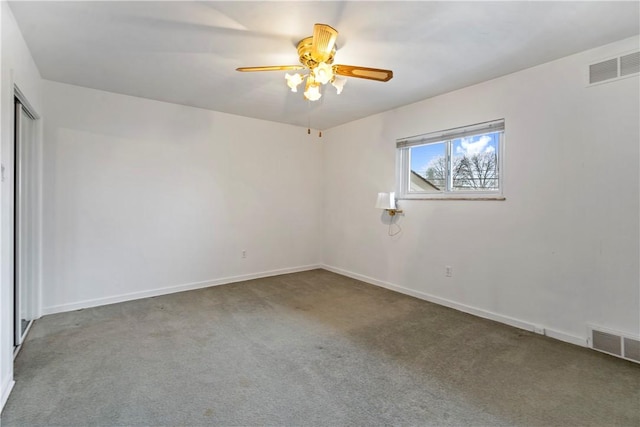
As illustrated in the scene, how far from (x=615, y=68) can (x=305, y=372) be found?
331 cm

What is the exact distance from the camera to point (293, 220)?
502cm

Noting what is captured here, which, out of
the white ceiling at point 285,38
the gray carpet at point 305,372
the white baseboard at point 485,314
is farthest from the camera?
the white baseboard at point 485,314

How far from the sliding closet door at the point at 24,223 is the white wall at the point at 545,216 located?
12.7 feet

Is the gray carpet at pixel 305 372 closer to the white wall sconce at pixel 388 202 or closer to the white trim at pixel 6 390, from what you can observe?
the white trim at pixel 6 390

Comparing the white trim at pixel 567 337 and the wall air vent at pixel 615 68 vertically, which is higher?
the wall air vent at pixel 615 68

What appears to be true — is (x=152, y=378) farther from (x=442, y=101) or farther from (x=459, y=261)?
(x=442, y=101)

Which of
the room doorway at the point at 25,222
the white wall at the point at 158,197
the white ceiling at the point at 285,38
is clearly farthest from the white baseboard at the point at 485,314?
the room doorway at the point at 25,222

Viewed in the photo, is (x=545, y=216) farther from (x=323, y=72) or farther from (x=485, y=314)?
(x=323, y=72)

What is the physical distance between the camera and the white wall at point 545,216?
2338 mm

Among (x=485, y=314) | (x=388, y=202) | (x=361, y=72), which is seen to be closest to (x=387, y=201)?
(x=388, y=202)

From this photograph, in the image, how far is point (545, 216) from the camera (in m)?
2.72

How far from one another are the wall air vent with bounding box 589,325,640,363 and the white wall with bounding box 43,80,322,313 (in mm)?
3723

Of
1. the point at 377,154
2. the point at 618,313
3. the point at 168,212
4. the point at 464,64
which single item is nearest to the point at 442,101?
the point at 464,64

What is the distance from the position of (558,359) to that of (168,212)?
423 cm
